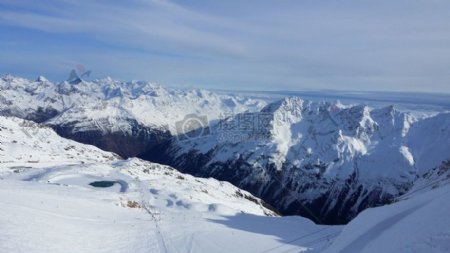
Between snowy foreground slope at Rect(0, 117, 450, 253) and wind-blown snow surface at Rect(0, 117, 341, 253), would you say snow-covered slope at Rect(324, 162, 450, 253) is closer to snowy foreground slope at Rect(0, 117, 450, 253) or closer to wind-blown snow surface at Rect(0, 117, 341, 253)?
snowy foreground slope at Rect(0, 117, 450, 253)

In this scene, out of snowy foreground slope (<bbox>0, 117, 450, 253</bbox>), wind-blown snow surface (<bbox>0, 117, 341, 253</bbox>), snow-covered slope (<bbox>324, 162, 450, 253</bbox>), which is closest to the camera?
snow-covered slope (<bbox>324, 162, 450, 253</bbox>)

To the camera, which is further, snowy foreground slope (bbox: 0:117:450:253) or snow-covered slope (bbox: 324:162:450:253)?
snowy foreground slope (bbox: 0:117:450:253)

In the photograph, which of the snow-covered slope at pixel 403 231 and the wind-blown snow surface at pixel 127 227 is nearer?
the snow-covered slope at pixel 403 231

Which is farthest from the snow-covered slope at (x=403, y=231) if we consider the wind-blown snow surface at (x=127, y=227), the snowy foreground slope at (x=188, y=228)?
the wind-blown snow surface at (x=127, y=227)

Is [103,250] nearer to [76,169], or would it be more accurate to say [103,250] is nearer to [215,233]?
[215,233]

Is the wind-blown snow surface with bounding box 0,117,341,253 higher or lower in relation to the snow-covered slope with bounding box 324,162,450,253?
lower

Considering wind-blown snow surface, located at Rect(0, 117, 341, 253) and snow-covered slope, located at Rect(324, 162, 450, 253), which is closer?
snow-covered slope, located at Rect(324, 162, 450, 253)

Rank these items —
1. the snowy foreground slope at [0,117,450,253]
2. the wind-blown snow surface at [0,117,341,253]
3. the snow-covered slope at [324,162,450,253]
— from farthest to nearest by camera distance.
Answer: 1. the wind-blown snow surface at [0,117,341,253]
2. the snowy foreground slope at [0,117,450,253]
3. the snow-covered slope at [324,162,450,253]

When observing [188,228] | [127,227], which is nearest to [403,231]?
[127,227]

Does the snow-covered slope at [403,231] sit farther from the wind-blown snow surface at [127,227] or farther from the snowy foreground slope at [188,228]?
the wind-blown snow surface at [127,227]

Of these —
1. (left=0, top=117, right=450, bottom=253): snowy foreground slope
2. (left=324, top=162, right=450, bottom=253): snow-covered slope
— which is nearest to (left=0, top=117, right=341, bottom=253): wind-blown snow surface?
(left=0, top=117, right=450, bottom=253): snowy foreground slope

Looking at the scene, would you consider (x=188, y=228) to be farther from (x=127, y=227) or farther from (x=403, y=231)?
(x=403, y=231)
